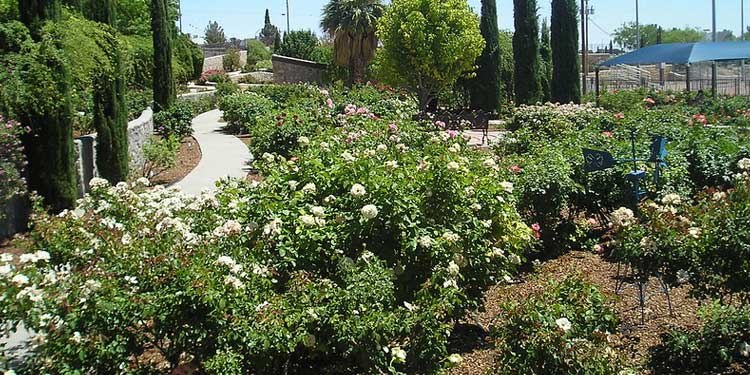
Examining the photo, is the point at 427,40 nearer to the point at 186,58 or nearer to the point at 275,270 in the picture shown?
the point at 186,58

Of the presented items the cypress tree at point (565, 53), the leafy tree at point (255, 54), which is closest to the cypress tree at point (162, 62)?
the cypress tree at point (565, 53)

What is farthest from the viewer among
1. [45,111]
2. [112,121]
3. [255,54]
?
[255,54]

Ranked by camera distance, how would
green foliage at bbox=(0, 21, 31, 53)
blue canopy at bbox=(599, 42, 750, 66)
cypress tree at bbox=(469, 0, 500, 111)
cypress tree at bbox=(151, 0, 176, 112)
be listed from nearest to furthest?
green foliage at bbox=(0, 21, 31, 53) → cypress tree at bbox=(151, 0, 176, 112) → blue canopy at bbox=(599, 42, 750, 66) → cypress tree at bbox=(469, 0, 500, 111)

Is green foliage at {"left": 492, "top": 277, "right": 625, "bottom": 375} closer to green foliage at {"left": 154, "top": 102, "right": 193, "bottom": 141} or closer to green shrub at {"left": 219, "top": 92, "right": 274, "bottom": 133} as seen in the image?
green foliage at {"left": 154, "top": 102, "right": 193, "bottom": 141}

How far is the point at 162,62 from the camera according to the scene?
853 inches

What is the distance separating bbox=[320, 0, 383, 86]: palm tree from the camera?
119ft

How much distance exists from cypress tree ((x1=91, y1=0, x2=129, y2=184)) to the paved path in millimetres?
1100

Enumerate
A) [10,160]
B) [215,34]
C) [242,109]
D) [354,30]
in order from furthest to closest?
[215,34] < [354,30] < [242,109] < [10,160]

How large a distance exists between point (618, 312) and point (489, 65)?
23.7 meters

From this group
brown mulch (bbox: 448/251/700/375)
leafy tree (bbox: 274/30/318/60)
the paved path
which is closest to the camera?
brown mulch (bbox: 448/251/700/375)

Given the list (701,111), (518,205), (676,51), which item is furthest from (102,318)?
(676,51)

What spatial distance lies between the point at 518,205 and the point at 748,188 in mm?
2583

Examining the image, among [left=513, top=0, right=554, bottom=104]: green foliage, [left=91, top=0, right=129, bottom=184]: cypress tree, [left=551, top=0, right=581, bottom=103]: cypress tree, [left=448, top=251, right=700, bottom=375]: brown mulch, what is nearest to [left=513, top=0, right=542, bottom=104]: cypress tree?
[left=513, top=0, right=554, bottom=104]: green foliage

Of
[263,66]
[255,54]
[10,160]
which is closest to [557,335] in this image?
[10,160]
